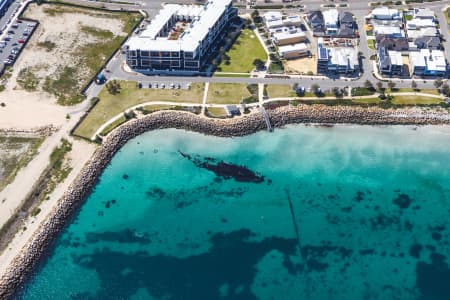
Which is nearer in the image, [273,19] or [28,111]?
→ [28,111]

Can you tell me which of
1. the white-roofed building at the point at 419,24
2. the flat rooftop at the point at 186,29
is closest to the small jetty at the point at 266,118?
the flat rooftop at the point at 186,29

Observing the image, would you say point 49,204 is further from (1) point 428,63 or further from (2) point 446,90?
(1) point 428,63

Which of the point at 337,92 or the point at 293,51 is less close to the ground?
the point at 293,51

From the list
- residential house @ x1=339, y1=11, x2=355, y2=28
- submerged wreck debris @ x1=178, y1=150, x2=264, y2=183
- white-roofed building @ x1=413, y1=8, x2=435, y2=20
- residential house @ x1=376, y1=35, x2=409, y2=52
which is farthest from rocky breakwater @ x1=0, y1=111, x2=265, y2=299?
white-roofed building @ x1=413, y1=8, x2=435, y2=20

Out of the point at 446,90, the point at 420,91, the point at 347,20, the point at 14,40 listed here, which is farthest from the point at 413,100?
the point at 14,40

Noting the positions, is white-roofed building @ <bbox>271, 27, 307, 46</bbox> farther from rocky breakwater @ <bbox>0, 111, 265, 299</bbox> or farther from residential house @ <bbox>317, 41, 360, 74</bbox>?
rocky breakwater @ <bbox>0, 111, 265, 299</bbox>
